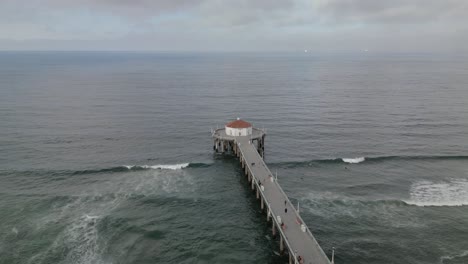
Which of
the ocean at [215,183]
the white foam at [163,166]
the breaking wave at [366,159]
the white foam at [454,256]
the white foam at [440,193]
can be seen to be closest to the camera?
the white foam at [454,256]

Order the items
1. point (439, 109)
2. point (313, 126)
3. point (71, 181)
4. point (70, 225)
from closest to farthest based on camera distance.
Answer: point (70, 225)
point (71, 181)
point (313, 126)
point (439, 109)

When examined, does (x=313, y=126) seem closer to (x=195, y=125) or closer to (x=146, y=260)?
(x=195, y=125)

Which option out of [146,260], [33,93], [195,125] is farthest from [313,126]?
[33,93]

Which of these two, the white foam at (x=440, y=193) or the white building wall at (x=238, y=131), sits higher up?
Answer: the white building wall at (x=238, y=131)

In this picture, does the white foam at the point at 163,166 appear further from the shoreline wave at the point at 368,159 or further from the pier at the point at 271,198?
the shoreline wave at the point at 368,159

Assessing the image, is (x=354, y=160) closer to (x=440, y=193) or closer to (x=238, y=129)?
(x=440, y=193)

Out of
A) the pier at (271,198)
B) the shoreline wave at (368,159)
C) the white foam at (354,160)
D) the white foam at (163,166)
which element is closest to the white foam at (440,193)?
the shoreline wave at (368,159)

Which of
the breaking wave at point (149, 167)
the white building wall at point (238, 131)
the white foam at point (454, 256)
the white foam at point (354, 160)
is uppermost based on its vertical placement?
the white building wall at point (238, 131)

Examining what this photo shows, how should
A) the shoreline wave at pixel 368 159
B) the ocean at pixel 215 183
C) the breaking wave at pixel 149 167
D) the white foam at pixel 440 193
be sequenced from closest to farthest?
the ocean at pixel 215 183
the white foam at pixel 440 193
the breaking wave at pixel 149 167
the shoreline wave at pixel 368 159
